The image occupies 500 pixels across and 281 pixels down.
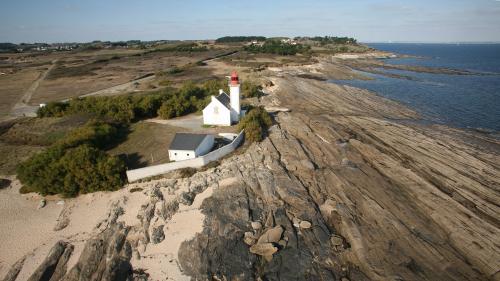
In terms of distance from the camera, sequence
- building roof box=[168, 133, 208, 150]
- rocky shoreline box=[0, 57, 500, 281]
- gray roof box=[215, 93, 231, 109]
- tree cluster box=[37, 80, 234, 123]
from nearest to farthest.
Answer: rocky shoreline box=[0, 57, 500, 281], building roof box=[168, 133, 208, 150], gray roof box=[215, 93, 231, 109], tree cluster box=[37, 80, 234, 123]

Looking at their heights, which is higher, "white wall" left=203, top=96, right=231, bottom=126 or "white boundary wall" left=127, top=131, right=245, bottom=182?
"white wall" left=203, top=96, right=231, bottom=126

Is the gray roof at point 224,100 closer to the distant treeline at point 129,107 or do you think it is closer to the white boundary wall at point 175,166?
the distant treeline at point 129,107

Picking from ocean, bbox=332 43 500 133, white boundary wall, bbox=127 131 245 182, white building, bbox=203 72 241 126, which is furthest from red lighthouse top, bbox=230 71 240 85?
ocean, bbox=332 43 500 133

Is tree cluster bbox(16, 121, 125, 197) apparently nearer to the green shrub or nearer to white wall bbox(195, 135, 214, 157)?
white wall bbox(195, 135, 214, 157)

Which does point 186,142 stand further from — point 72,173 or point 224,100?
point 224,100

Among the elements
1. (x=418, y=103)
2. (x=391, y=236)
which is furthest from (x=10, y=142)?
(x=418, y=103)

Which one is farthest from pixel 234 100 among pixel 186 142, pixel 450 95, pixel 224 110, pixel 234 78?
pixel 450 95
